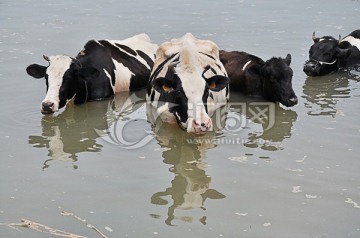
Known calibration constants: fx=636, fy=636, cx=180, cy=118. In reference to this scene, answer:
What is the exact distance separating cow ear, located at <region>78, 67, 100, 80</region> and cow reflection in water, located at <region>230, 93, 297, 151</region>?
7.14 ft

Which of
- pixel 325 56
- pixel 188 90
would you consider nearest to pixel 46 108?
pixel 188 90

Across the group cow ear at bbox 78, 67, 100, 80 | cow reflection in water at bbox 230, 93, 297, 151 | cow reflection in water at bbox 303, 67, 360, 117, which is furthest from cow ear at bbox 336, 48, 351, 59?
cow ear at bbox 78, 67, 100, 80

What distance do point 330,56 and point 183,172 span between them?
19.3 feet

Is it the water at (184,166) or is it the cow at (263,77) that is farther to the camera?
the cow at (263,77)

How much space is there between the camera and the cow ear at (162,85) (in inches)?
325

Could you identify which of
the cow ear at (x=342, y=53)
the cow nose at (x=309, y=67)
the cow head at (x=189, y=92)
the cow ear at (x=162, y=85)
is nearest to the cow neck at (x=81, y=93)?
the cow head at (x=189, y=92)

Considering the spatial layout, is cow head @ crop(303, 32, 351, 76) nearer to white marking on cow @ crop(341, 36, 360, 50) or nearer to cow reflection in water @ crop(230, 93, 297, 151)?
white marking on cow @ crop(341, 36, 360, 50)

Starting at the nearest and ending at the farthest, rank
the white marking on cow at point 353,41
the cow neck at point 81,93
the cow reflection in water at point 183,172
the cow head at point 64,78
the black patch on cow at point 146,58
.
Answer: the cow reflection in water at point 183,172 → the cow head at point 64,78 → the cow neck at point 81,93 → the black patch on cow at point 146,58 → the white marking on cow at point 353,41

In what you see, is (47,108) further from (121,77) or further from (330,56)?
(330,56)

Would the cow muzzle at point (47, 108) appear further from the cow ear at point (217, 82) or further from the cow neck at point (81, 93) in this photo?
the cow ear at point (217, 82)

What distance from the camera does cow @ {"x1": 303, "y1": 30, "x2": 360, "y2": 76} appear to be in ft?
38.4

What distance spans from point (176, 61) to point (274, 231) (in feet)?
13.3

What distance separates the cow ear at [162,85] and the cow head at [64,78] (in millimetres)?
1703

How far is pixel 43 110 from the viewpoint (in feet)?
29.6
